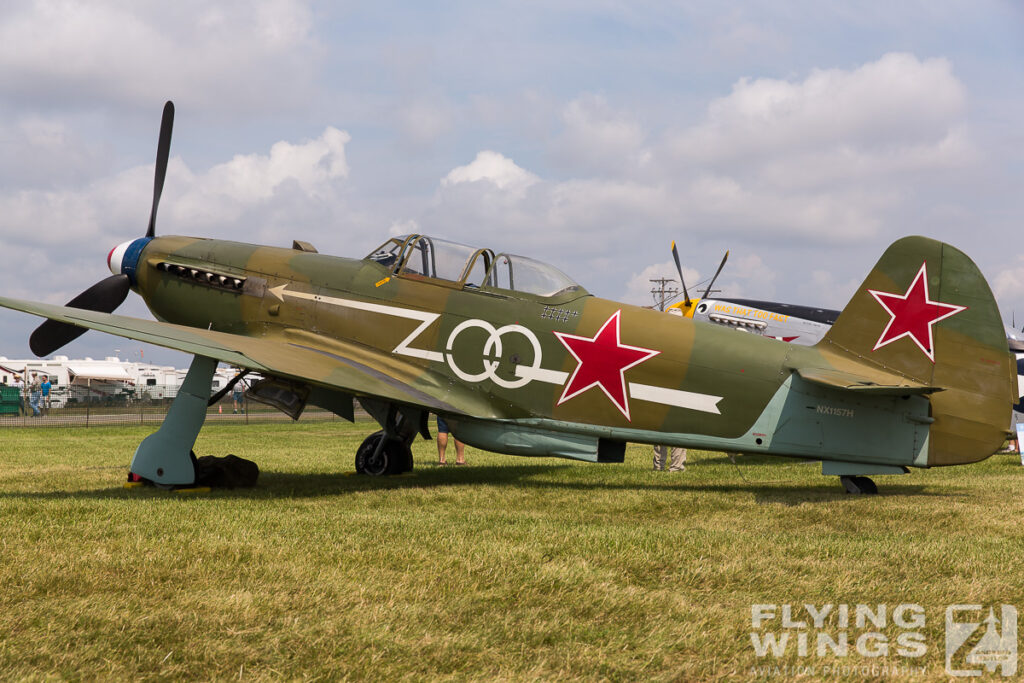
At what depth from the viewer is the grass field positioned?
11.3 feet

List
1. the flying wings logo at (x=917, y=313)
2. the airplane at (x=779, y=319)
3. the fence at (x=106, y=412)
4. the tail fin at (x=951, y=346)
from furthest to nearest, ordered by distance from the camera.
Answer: the fence at (x=106, y=412)
the airplane at (x=779, y=319)
the flying wings logo at (x=917, y=313)
the tail fin at (x=951, y=346)

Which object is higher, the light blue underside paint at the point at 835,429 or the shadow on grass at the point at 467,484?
the light blue underside paint at the point at 835,429

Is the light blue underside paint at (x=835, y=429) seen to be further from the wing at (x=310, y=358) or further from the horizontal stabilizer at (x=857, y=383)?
the wing at (x=310, y=358)

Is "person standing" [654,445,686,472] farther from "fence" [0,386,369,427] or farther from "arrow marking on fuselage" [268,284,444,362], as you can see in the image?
"fence" [0,386,369,427]

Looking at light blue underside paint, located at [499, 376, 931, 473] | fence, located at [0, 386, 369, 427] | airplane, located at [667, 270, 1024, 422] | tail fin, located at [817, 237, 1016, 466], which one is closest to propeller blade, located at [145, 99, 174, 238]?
light blue underside paint, located at [499, 376, 931, 473]

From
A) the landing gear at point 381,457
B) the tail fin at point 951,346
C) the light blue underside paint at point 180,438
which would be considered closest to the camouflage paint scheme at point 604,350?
the tail fin at point 951,346

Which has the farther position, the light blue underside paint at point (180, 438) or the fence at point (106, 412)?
the fence at point (106, 412)

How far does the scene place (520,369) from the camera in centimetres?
915

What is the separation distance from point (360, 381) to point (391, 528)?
278cm

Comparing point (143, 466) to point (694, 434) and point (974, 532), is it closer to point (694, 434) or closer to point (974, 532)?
point (694, 434)

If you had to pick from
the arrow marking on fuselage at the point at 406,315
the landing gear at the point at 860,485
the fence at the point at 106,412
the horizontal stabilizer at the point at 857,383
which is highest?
the arrow marking on fuselage at the point at 406,315

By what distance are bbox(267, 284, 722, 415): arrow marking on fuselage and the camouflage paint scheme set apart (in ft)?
0.05

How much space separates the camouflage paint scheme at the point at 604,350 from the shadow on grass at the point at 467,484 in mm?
669

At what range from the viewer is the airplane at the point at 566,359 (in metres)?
8.21
